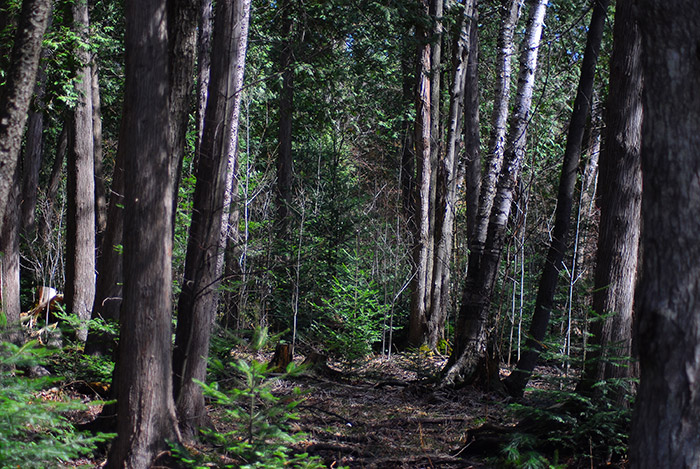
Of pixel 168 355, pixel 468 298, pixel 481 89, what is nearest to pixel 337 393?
pixel 468 298

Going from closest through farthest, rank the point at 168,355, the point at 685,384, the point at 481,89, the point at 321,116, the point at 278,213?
the point at 685,384 → the point at 168,355 → the point at 321,116 → the point at 278,213 → the point at 481,89

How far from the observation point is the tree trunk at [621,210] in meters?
5.84

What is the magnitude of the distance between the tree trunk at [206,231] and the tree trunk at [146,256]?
878 millimetres

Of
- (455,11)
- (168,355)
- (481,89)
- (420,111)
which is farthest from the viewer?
(481,89)

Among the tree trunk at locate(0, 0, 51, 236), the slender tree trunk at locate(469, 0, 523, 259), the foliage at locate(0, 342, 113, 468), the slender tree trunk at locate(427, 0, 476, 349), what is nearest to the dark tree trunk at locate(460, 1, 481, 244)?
the slender tree trunk at locate(427, 0, 476, 349)

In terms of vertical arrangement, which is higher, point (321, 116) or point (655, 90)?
point (321, 116)

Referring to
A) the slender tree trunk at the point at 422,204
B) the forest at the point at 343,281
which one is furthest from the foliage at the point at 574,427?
the slender tree trunk at the point at 422,204

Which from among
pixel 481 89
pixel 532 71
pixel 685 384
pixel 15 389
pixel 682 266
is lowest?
pixel 15 389

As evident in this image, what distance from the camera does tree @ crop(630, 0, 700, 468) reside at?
307cm

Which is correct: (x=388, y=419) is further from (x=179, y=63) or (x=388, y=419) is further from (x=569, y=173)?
(x=179, y=63)

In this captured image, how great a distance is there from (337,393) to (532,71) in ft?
17.0

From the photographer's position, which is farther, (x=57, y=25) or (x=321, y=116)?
(x=321, y=116)

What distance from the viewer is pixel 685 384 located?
10.0ft

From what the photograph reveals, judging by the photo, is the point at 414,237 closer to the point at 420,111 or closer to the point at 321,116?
the point at 420,111
